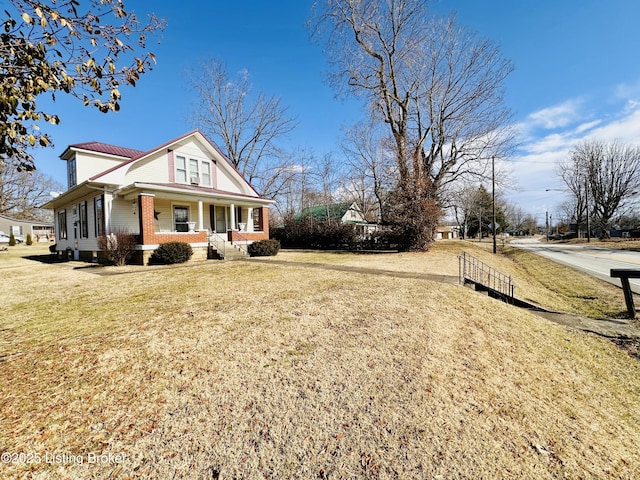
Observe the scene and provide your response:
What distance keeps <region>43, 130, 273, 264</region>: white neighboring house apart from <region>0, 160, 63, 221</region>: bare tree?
3325cm

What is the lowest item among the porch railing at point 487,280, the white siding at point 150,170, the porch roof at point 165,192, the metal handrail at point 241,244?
the porch railing at point 487,280

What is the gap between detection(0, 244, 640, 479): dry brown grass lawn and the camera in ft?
6.91

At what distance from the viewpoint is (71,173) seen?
648 inches

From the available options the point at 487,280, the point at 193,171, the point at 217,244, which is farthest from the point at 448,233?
the point at 217,244

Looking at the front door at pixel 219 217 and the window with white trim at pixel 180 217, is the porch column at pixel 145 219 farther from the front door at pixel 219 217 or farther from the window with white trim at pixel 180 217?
the front door at pixel 219 217

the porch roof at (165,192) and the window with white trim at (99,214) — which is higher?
the porch roof at (165,192)

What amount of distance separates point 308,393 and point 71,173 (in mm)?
20816

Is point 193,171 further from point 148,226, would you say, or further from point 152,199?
point 148,226

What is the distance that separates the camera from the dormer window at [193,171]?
16422mm

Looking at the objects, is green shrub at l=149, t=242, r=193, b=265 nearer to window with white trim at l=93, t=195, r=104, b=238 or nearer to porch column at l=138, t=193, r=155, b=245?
porch column at l=138, t=193, r=155, b=245

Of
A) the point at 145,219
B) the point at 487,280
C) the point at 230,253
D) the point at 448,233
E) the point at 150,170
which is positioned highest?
the point at 150,170

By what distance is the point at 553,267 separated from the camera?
606 inches

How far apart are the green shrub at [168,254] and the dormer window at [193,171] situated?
5.38 metres

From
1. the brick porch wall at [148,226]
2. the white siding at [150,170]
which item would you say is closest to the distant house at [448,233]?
the white siding at [150,170]
